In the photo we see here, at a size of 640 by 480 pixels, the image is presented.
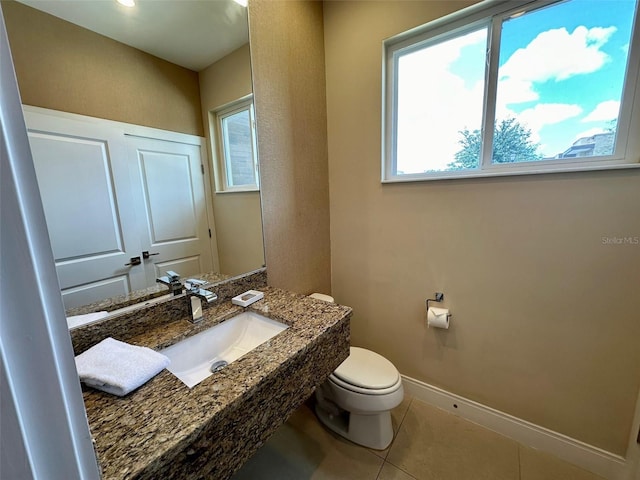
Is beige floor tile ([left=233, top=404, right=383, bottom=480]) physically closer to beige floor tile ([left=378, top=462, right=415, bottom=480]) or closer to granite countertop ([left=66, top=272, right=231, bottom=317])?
beige floor tile ([left=378, top=462, right=415, bottom=480])

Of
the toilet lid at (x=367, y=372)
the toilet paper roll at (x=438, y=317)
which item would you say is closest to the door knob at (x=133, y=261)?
the toilet lid at (x=367, y=372)

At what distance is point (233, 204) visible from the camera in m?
1.36

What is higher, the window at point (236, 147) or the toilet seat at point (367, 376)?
the window at point (236, 147)

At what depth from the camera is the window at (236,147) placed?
128 cm

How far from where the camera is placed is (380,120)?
161 cm

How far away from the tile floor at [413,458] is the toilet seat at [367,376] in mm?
399

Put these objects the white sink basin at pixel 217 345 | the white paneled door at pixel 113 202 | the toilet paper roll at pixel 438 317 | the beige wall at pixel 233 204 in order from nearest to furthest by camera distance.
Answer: the white paneled door at pixel 113 202
the white sink basin at pixel 217 345
the beige wall at pixel 233 204
the toilet paper roll at pixel 438 317

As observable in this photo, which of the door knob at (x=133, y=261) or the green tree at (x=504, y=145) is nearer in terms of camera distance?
the door knob at (x=133, y=261)

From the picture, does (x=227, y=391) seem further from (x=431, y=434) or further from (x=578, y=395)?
(x=578, y=395)

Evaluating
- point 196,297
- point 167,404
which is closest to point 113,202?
point 196,297

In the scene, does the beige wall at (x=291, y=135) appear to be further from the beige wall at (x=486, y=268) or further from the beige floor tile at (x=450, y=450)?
the beige floor tile at (x=450, y=450)

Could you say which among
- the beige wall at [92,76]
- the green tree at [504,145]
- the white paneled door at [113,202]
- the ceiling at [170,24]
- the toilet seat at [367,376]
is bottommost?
the toilet seat at [367,376]

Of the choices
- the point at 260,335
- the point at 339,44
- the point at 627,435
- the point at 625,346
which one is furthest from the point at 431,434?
the point at 339,44

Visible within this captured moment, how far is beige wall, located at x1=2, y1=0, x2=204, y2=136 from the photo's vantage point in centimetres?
75
